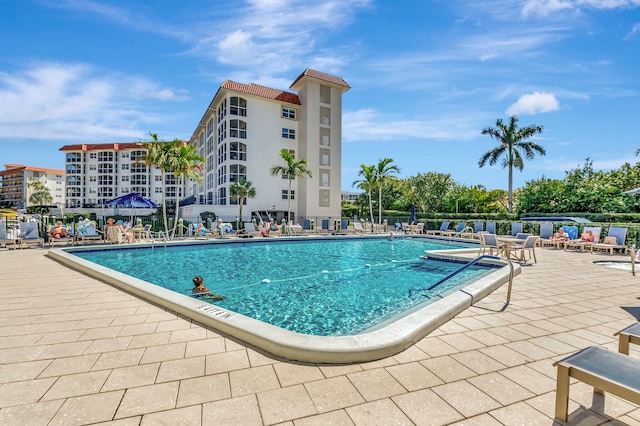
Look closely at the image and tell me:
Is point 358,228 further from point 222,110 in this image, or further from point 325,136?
point 222,110

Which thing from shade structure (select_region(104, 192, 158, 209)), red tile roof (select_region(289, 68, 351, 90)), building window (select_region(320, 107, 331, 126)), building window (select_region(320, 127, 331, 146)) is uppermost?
red tile roof (select_region(289, 68, 351, 90))

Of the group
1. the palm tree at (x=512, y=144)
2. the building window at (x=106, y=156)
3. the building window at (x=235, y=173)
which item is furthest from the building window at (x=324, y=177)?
the building window at (x=106, y=156)

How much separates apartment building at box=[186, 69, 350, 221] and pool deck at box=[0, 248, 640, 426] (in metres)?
25.1

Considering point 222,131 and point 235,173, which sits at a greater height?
point 222,131

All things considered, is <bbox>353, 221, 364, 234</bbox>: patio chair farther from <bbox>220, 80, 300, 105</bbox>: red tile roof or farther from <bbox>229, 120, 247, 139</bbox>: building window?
<bbox>220, 80, 300, 105</bbox>: red tile roof

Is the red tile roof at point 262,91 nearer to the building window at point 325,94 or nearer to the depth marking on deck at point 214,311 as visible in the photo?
the building window at point 325,94

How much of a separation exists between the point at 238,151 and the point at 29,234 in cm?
1820

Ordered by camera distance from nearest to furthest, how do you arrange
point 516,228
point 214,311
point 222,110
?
point 214,311 < point 516,228 < point 222,110

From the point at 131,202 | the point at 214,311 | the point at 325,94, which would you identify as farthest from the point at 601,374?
the point at 325,94

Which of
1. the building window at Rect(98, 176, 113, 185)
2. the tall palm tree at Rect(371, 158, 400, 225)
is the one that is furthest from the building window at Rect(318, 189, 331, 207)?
the building window at Rect(98, 176, 113, 185)

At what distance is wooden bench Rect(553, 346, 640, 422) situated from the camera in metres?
1.62

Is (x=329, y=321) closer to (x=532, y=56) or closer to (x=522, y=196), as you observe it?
(x=532, y=56)

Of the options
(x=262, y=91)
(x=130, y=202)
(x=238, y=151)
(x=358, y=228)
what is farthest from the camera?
(x=262, y=91)

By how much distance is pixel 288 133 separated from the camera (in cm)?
3109
